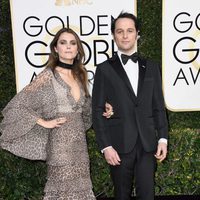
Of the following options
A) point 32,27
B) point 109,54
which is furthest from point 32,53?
point 109,54

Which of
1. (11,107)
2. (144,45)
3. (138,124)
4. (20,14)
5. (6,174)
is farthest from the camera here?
(144,45)

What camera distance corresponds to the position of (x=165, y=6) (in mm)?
4754

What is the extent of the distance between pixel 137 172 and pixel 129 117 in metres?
0.43

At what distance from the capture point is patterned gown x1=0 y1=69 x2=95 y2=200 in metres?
3.10

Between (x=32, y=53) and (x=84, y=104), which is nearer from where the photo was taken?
(x=84, y=104)

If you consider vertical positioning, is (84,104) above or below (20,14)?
below

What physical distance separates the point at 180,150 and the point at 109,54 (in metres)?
1.49

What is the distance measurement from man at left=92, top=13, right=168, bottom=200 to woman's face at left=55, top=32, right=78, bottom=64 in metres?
0.28

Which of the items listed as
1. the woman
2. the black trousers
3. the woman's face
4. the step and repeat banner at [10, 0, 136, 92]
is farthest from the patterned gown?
Answer: the step and repeat banner at [10, 0, 136, 92]

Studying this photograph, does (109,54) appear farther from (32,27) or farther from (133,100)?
(133,100)

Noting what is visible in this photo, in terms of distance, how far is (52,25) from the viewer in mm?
4734

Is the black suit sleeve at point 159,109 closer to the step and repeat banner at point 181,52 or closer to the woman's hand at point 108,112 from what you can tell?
the woman's hand at point 108,112

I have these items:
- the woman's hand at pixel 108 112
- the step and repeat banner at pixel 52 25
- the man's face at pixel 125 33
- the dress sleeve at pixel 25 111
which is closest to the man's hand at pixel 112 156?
the woman's hand at pixel 108 112

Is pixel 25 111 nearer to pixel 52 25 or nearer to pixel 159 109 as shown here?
pixel 159 109
